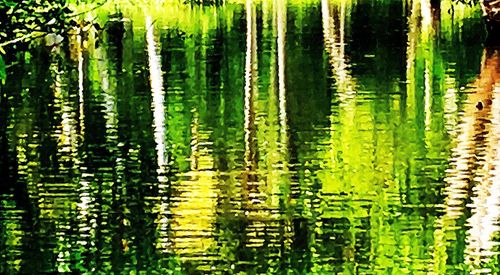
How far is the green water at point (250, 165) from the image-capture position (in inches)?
318

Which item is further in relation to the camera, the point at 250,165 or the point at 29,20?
the point at 250,165

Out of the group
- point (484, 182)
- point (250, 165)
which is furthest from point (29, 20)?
point (484, 182)

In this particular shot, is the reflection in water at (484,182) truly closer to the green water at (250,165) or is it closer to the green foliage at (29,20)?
the green water at (250,165)

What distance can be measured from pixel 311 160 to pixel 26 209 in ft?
10.4

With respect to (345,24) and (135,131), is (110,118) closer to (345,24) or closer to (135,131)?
(135,131)

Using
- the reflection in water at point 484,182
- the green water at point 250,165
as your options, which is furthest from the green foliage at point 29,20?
the reflection in water at point 484,182

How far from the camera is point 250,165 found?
36.5ft

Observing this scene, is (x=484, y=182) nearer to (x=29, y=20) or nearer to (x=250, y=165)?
(x=250, y=165)

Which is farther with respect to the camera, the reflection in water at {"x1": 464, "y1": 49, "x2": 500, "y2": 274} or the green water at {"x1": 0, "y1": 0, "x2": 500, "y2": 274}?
the green water at {"x1": 0, "y1": 0, "x2": 500, "y2": 274}

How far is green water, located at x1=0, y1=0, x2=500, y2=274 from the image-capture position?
8.08 meters

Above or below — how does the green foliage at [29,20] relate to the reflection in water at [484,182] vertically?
above

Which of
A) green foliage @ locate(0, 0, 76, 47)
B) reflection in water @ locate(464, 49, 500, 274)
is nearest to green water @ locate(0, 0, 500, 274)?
reflection in water @ locate(464, 49, 500, 274)

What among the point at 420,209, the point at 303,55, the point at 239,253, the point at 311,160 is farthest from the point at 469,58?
the point at 239,253

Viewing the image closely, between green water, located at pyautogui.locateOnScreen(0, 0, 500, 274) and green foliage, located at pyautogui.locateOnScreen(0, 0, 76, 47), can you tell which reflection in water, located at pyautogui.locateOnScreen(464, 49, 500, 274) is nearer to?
green water, located at pyautogui.locateOnScreen(0, 0, 500, 274)
